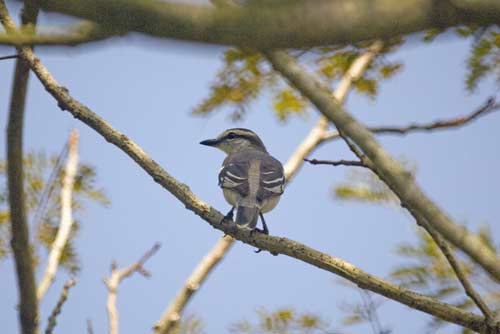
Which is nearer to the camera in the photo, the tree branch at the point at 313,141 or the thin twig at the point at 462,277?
the thin twig at the point at 462,277

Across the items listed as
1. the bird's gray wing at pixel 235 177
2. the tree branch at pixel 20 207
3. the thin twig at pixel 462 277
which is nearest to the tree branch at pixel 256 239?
the thin twig at pixel 462 277

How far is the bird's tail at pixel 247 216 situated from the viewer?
18.8ft

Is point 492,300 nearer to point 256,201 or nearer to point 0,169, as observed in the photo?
point 256,201

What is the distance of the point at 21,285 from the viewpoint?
292 centimetres

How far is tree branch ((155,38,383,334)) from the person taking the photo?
5.15m

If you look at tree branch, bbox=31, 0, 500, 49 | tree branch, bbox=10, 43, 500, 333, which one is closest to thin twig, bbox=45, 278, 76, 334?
tree branch, bbox=10, 43, 500, 333

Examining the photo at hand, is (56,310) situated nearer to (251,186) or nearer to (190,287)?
(190,287)

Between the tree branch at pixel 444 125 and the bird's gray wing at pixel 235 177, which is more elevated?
the bird's gray wing at pixel 235 177

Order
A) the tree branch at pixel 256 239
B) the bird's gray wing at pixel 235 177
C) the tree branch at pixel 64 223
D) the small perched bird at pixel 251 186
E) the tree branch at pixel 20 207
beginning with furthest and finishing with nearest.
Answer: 1. the bird's gray wing at pixel 235 177
2. the small perched bird at pixel 251 186
3. the tree branch at pixel 64 223
4. the tree branch at pixel 256 239
5. the tree branch at pixel 20 207

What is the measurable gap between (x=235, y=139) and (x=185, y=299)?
4302 millimetres

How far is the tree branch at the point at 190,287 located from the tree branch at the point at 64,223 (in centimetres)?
107

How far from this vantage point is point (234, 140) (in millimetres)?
9500

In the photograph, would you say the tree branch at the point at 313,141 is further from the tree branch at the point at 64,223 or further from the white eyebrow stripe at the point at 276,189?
the tree branch at the point at 64,223

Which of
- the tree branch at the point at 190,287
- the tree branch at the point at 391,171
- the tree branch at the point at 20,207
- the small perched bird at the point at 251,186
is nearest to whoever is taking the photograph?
the tree branch at the point at 391,171
